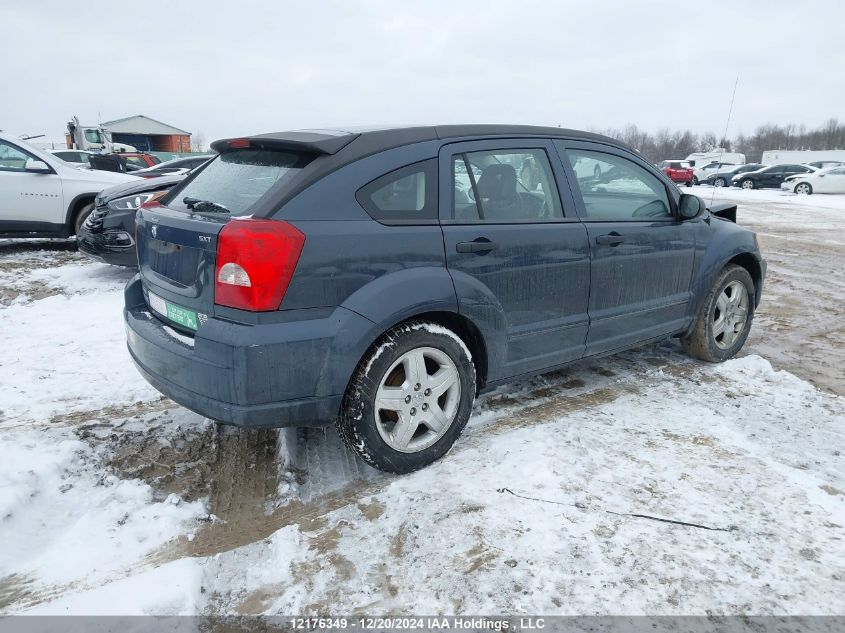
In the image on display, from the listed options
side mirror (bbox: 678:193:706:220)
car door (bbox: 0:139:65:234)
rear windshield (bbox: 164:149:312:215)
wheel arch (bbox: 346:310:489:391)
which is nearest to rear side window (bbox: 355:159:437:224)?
rear windshield (bbox: 164:149:312:215)

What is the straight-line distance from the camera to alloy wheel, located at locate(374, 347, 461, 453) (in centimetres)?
A: 287

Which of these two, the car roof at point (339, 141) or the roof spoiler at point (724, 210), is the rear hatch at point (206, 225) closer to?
the car roof at point (339, 141)

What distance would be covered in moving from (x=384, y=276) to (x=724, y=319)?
3.18 metres

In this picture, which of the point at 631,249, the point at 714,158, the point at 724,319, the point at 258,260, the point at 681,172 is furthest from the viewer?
the point at 714,158

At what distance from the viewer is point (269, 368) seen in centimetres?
252

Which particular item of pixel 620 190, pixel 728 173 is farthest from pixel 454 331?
pixel 728 173

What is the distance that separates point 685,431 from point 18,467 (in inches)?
139

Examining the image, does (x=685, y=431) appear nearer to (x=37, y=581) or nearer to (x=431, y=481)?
(x=431, y=481)

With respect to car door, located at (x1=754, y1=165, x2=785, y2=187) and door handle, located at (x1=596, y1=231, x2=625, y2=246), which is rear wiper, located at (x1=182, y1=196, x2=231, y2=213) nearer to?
door handle, located at (x1=596, y1=231, x2=625, y2=246)

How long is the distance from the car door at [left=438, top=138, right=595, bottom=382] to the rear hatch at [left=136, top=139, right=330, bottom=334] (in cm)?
81

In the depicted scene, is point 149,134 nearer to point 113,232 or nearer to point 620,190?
point 113,232

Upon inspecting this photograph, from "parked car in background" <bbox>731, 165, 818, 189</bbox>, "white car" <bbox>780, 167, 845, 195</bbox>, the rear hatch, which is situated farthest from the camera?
"parked car in background" <bbox>731, 165, 818, 189</bbox>

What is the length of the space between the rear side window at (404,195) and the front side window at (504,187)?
15cm

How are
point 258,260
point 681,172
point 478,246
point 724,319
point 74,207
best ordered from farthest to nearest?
point 681,172, point 74,207, point 724,319, point 478,246, point 258,260
